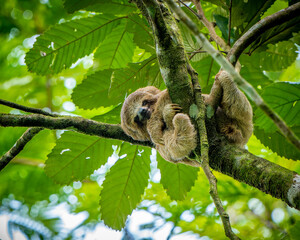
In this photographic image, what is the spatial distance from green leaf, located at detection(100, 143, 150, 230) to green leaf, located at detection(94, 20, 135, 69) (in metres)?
1.25

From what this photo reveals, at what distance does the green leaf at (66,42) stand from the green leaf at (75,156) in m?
0.98

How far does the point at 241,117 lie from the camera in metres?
3.14

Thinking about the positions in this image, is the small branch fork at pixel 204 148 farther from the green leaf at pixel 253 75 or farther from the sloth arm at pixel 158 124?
the green leaf at pixel 253 75

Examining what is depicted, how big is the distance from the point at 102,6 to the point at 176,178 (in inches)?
95.0

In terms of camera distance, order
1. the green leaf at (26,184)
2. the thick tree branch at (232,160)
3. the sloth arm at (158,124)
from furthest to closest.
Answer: the green leaf at (26,184), the sloth arm at (158,124), the thick tree branch at (232,160)

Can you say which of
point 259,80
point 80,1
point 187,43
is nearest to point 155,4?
point 187,43

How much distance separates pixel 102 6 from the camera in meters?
3.90

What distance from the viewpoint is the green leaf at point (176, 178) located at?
166 inches

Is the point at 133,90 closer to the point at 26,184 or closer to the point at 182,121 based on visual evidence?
the point at 182,121

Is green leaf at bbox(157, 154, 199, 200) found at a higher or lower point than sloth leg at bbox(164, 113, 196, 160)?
lower

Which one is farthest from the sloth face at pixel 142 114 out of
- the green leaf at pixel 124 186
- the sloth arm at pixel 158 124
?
the green leaf at pixel 124 186

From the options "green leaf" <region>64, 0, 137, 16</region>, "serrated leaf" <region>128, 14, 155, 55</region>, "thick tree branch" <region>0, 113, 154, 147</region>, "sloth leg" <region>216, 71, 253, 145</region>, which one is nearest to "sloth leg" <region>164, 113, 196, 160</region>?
"sloth leg" <region>216, 71, 253, 145</region>

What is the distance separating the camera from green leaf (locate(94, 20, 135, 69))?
437 centimetres

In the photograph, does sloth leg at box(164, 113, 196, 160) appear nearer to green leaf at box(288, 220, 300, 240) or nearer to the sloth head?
the sloth head
